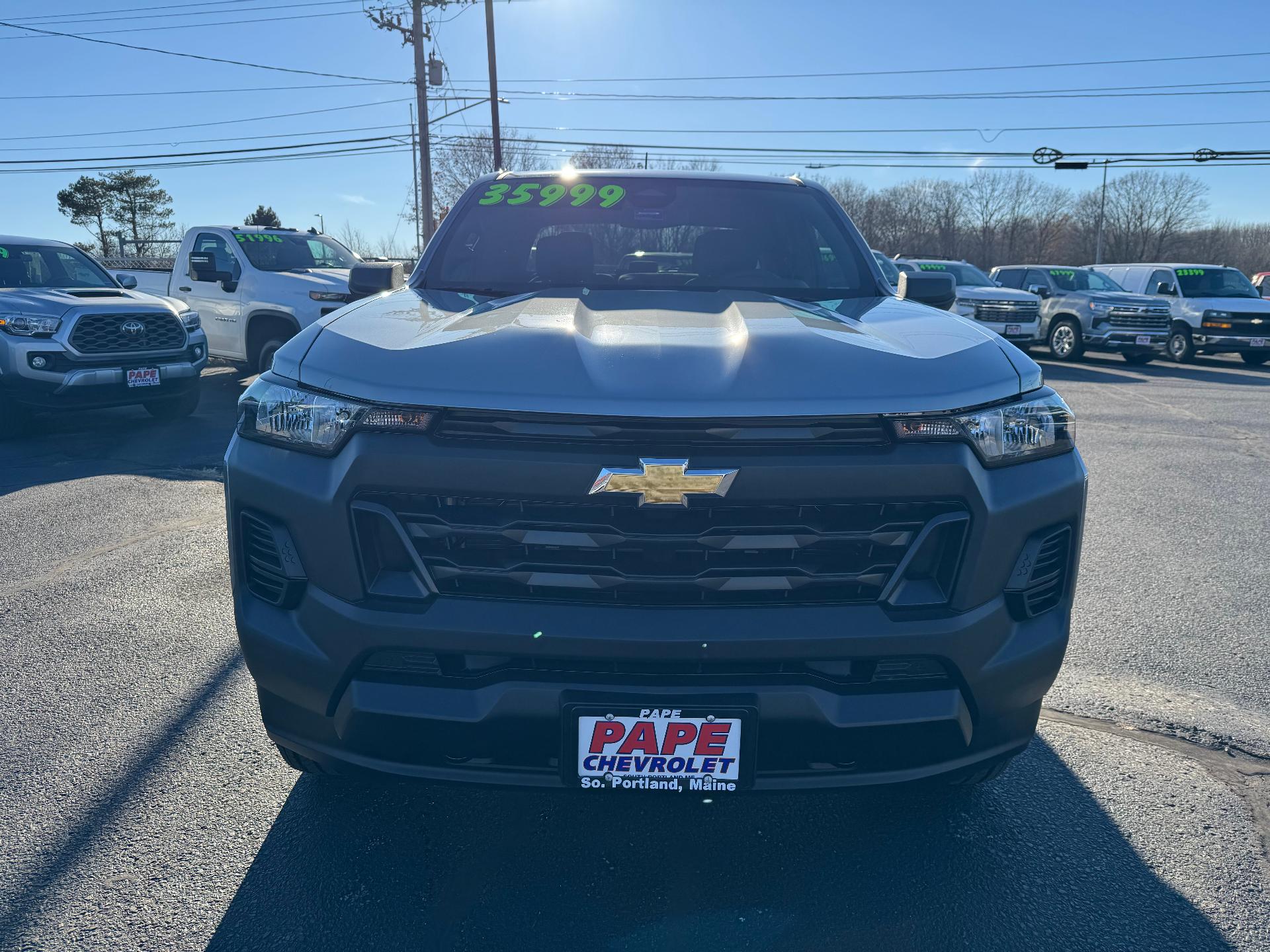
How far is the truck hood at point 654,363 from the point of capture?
1889 mm

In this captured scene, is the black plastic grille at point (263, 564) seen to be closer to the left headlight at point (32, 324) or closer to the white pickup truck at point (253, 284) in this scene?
the left headlight at point (32, 324)

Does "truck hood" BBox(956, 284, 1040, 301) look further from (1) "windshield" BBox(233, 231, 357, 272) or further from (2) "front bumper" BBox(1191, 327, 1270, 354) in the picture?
(1) "windshield" BBox(233, 231, 357, 272)

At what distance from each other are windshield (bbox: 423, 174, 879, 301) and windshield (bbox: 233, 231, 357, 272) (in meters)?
8.29

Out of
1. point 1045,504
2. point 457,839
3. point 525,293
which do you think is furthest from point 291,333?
point 1045,504

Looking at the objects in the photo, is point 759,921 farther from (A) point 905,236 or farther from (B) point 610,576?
(A) point 905,236

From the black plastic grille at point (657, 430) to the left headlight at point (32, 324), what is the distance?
8.05 metres

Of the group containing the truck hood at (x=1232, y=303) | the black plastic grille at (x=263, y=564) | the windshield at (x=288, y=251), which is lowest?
the truck hood at (x=1232, y=303)

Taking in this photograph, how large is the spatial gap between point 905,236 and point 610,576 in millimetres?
88131

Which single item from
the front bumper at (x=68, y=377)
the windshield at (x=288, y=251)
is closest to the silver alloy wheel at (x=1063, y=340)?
the windshield at (x=288, y=251)

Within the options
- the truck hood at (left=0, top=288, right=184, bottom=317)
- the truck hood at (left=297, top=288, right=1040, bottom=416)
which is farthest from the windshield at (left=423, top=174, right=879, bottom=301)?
the truck hood at (left=0, top=288, right=184, bottom=317)

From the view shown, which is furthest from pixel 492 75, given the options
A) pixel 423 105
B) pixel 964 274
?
pixel 964 274

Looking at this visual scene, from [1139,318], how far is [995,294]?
8.38ft

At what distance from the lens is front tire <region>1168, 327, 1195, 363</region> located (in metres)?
17.7

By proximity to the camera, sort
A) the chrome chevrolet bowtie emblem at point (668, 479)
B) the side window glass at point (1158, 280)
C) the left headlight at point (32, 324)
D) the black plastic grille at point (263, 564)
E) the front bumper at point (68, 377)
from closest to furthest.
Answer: the chrome chevrolet bowtie emblem at point (668, 479)
the black plastic grille at point (263, 564)
the front bumper at point (68, 377)
the left headlight at point (32, 324)
the side window glass at point (1158, 280)
